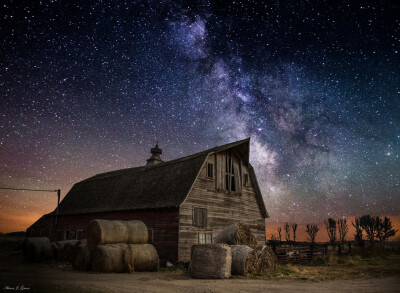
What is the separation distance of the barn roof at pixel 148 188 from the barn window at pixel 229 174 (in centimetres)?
105

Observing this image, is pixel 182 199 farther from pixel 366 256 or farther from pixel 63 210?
pixel 366 256

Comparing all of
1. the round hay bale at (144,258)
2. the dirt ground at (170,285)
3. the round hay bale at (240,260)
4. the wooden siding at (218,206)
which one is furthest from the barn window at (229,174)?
the dirt ground at (170,285)

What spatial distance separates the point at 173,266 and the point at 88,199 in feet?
47.9

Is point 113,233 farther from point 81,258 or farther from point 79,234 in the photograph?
point 79,234

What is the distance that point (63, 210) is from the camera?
29.3 meters

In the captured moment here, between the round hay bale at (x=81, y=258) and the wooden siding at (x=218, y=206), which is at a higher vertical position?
the wooden siding at (x=218, y=206)

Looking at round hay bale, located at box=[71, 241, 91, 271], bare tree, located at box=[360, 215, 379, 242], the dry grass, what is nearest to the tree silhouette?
bare tree, located at box=[360, 215, 379, 242]

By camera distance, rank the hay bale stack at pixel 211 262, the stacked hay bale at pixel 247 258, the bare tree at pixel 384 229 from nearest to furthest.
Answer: the hay bale stack at pixel 211 262 → the stacked hay bale at pixel 247 258 → the bare tree at pixel 384 229

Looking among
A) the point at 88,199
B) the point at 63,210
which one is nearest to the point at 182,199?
the point at 88,199

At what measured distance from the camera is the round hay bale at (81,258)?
547 inches

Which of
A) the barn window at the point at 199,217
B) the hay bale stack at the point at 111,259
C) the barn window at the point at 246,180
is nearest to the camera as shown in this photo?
the hay bale stack at the point at 111,259

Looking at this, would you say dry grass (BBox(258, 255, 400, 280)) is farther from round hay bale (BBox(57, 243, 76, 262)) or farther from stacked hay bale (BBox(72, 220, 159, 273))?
round hay bale (BBox(57, 243, 76, 262))

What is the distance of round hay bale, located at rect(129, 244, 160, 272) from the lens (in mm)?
14242

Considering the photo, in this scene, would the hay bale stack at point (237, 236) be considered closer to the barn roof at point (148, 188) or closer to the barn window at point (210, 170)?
the barn roof at point (148, 188)
